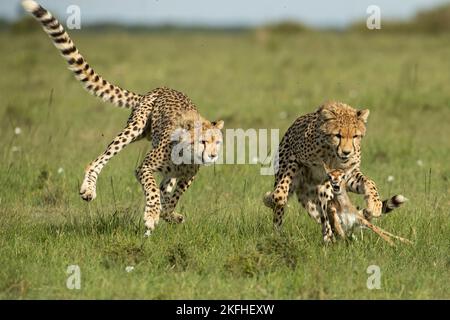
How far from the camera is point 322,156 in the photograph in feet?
20.2

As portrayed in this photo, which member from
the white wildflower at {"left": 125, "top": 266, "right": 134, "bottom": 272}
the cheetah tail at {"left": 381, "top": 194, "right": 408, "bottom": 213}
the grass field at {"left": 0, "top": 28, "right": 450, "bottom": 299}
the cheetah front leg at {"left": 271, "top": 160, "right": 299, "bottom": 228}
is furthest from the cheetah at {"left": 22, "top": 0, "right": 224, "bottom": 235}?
the cheetah tail at {"left": 381, "top": 194, "right": 408, "bottom": 213}

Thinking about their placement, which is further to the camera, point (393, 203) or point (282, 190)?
point (282, 190)

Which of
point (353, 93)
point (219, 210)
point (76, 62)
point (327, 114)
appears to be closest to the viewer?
point (327, 114)

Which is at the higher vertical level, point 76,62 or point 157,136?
point 76,62

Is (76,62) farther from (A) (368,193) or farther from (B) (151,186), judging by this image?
(A) (368,193)

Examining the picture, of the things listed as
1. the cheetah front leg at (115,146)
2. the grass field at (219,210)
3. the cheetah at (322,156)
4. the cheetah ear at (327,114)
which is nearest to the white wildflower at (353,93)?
the grass field at (219,210)

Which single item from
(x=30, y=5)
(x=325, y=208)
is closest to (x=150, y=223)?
(x=325, y=208)

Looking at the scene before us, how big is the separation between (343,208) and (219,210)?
1051 mm

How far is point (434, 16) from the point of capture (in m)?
35.1

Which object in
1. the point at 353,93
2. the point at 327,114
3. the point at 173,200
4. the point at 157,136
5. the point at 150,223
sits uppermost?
the point at 353,93

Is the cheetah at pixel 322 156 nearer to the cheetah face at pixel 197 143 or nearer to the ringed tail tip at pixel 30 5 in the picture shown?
the cheetah face at pixel 197 143

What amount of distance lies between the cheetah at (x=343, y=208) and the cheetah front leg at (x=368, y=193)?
7 cm
